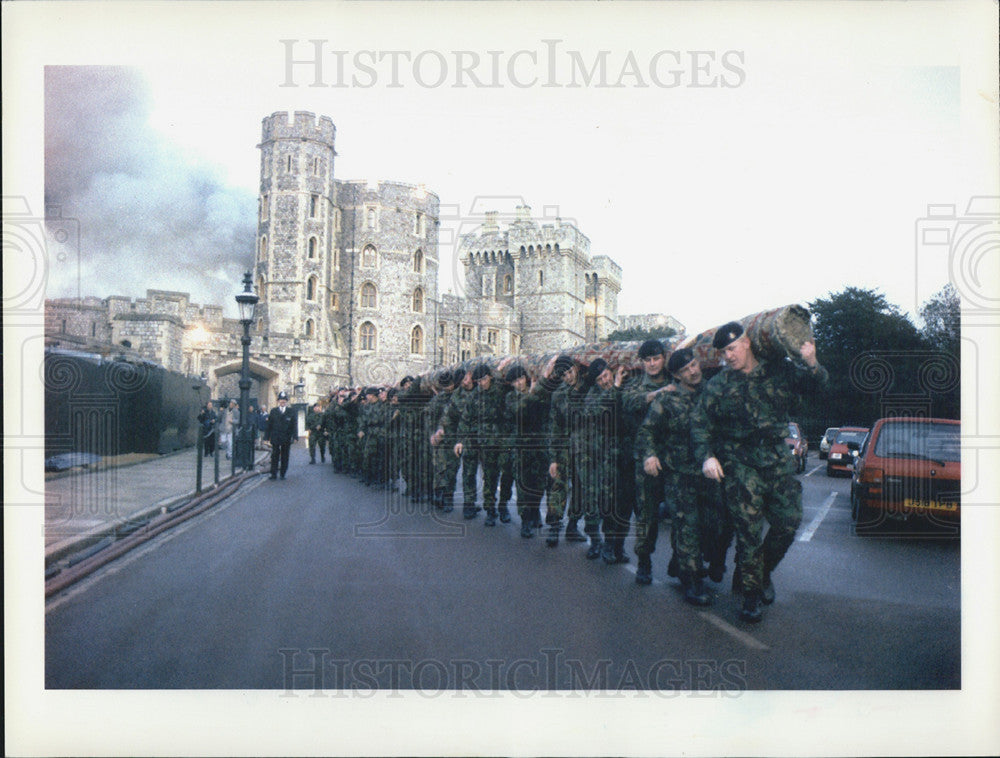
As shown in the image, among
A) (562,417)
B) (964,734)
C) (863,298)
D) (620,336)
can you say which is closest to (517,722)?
(964,734)

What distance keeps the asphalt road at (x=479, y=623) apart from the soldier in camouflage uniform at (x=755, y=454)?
1.39 feet

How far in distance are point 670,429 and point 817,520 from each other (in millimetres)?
5260

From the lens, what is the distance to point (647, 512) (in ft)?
17.8

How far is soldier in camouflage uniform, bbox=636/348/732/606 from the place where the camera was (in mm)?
4871

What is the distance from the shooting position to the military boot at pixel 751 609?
4402mm

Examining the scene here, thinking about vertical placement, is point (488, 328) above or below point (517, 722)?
above

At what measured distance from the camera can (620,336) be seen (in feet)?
253

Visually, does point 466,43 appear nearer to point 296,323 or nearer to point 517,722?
point 517,722

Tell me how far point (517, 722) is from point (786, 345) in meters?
2.83

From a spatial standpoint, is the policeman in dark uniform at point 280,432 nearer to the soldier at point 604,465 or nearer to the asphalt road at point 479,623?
the asphalt road at point 479,623

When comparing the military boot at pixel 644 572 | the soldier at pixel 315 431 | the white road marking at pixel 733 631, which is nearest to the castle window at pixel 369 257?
the soldier at pixel 315 431

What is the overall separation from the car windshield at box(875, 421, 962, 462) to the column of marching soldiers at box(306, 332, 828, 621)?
111 inches

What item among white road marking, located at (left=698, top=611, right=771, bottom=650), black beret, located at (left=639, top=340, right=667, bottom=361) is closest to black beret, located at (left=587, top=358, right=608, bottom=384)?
black beret, located at (left=639, top=340, right=667, bottom=361)

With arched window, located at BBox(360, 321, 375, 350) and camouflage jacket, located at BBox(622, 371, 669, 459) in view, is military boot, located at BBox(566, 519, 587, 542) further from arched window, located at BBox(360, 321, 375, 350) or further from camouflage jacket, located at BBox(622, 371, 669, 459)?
arched window, located at BBox(360, 321, 375, 350)
